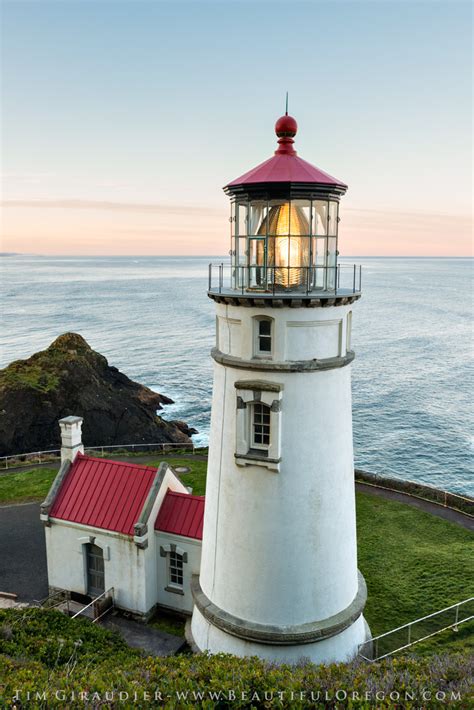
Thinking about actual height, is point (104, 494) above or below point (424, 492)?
above

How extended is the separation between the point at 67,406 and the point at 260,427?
2720 centimetres

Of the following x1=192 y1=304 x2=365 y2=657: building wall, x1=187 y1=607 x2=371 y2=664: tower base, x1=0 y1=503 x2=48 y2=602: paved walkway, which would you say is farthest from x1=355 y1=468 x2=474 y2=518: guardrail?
x1=0 y1=503 x2=48 y2=602: paved walkway

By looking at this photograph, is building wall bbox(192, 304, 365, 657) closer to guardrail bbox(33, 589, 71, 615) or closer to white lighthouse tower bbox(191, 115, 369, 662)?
white lighthouse tower bbox(191, 115, 369, 662)

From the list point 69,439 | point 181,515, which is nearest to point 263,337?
point 181,515

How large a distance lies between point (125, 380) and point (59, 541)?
27.7m

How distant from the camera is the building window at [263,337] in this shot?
10.0m

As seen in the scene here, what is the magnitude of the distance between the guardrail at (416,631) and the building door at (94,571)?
23.9ft

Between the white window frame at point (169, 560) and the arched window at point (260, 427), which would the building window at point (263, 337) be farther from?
the white window frame at point (169, 560)

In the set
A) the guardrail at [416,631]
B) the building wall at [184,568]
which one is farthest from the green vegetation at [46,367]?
the guardrail at [416,631]

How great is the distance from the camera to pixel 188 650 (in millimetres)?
13242

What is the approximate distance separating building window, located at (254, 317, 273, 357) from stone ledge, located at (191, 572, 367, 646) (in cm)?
560

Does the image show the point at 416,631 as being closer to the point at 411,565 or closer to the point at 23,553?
the point at 411,565

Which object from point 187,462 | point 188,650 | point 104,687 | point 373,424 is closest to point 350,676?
point 104,687

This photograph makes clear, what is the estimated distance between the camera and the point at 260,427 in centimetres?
1036
